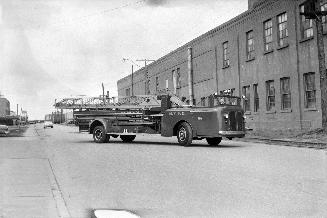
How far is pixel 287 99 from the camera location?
29781 millimetres

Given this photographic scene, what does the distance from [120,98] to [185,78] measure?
88.2 ft

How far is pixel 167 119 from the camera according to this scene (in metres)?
19.9

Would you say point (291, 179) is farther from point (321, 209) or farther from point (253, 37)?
point (253, 37)

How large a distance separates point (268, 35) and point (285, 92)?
4453mm

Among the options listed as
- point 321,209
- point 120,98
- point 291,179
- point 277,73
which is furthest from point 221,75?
point 321,209

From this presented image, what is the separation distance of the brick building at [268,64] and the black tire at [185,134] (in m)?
1.27

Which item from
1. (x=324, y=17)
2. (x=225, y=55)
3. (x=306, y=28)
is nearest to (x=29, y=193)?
(x=324, y=17)

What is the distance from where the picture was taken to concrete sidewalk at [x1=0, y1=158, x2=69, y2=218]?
6070mm

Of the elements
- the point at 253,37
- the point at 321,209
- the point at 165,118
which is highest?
the point at 253,37

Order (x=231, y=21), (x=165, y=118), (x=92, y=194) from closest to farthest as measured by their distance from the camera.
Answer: (x=92, y=194) < (x=165, y=118) < (x=231, y=21)

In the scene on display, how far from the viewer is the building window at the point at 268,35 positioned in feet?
104

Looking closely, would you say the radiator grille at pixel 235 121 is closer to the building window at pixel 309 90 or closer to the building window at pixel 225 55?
the building window at pixel 309 90

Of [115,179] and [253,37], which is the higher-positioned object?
[253,37]

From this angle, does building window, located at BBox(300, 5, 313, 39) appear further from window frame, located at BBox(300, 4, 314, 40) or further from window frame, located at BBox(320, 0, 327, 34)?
window frame, located at BBox(320, 0, 327, 34)
